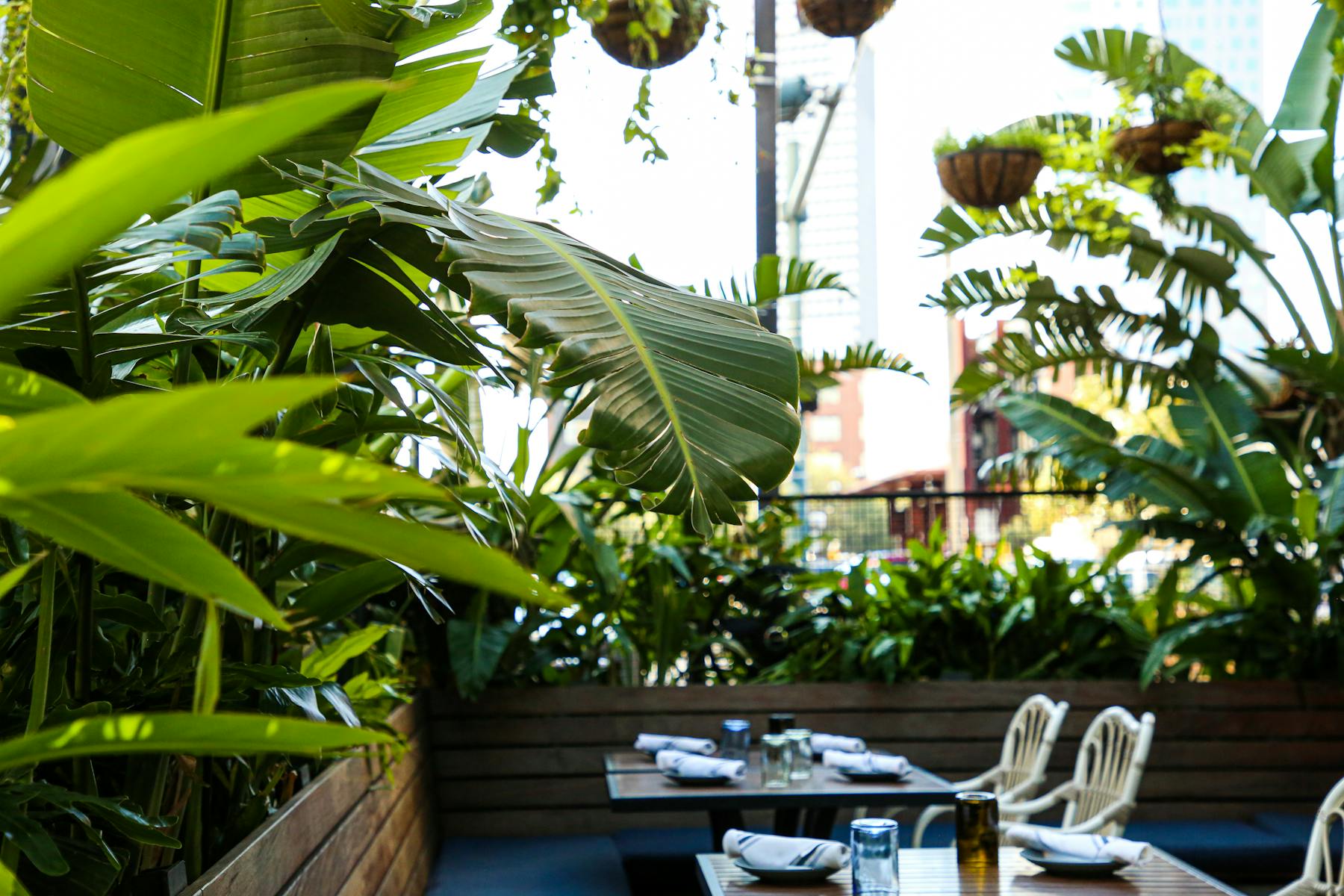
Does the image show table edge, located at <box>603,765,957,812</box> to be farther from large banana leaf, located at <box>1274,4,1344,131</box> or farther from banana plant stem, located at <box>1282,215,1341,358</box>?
large banana leaf, located at <box>1274,4,1344,131</box>

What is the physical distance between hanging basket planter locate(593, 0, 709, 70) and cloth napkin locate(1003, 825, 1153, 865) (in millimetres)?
2382

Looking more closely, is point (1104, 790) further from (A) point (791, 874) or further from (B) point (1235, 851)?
(A) point (791, 874)

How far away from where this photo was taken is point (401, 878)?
278cm

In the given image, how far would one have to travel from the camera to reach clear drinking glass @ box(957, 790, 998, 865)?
7.31ft

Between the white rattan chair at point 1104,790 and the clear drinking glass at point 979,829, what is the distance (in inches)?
47.4

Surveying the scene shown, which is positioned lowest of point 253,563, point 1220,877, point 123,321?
point 1220,877

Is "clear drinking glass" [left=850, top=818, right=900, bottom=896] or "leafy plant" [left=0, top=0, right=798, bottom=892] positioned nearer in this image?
"leafy plant" [left=0, top=0, right=798, bottom=892]

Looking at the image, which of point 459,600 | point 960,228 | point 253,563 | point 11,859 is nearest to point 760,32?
point 960,228

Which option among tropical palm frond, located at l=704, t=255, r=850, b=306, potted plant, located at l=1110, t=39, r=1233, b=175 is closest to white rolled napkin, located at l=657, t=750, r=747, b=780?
tropical palm frond, located at l=704, t=255, r=850, b=306

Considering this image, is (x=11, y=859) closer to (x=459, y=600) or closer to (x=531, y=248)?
(x=531, y=248)

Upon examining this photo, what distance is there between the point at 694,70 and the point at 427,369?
123 centimetres

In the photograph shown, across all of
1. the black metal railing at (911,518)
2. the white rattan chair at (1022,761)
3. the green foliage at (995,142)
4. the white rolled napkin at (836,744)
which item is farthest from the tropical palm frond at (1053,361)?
the white rolled napkin at (836,744)

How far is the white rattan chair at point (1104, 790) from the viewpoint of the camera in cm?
330

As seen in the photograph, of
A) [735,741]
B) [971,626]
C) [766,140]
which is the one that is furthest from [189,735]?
[766,140]
